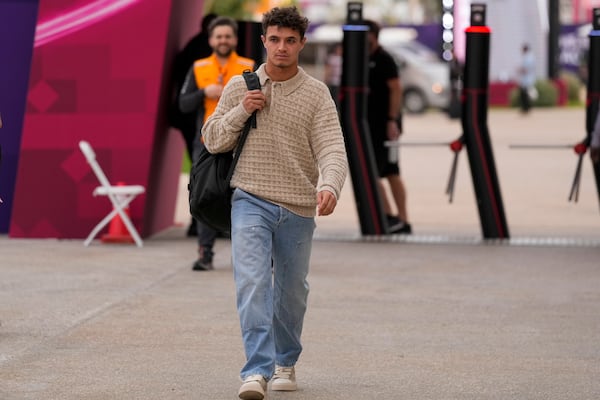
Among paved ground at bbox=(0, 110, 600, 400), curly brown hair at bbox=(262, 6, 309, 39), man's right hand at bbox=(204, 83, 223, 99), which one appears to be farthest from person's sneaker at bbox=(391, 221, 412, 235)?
curly brown hair at bbox=(262, 6, 309, 39)

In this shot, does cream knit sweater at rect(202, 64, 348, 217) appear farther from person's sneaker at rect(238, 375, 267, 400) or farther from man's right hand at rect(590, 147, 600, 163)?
man's right hand at rect(590, 147, 600, 163)

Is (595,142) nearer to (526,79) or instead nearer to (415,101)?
(526,79)

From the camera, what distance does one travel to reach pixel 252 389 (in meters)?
6.18

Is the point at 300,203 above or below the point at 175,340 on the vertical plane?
above

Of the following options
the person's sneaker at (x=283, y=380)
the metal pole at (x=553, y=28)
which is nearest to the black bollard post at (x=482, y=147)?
the person's sneaker at (x=283, y=380)

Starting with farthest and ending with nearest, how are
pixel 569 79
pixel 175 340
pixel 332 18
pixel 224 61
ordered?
pixel 332 18
pixel 569 79
pixel 224 61
pixel 175 340

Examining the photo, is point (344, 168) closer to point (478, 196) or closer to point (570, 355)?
point (570, 355)

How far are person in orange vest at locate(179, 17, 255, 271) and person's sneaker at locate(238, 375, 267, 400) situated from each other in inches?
178

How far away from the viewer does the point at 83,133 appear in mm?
12664

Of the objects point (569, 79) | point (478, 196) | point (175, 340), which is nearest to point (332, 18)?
point (569, 79)

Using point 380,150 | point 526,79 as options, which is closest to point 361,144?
point 380,150

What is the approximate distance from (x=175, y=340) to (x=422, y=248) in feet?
15.9

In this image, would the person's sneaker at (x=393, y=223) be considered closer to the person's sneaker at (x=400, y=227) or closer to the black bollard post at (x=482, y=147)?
the person's sneaker at (x=400, y=227)

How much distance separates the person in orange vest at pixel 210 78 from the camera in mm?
10805
